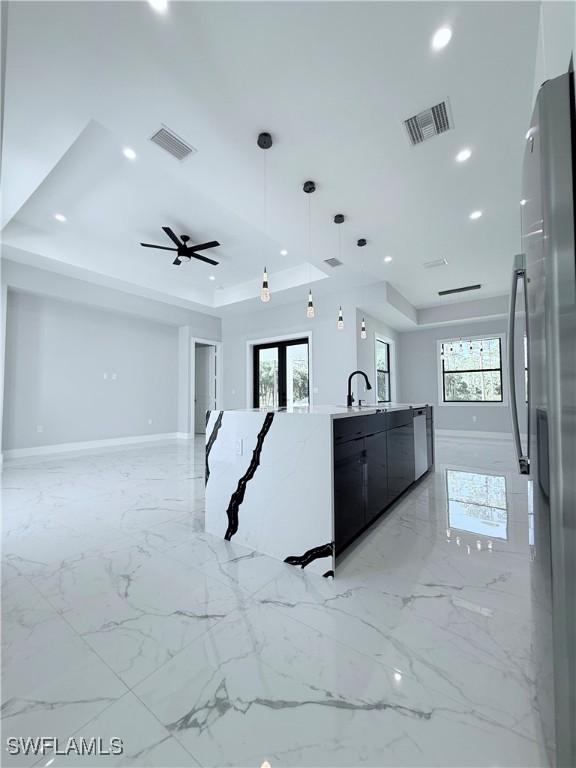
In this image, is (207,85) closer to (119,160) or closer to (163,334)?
(119,160)

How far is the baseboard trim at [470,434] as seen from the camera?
7180 millimetres

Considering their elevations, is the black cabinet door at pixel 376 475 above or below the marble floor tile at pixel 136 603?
above

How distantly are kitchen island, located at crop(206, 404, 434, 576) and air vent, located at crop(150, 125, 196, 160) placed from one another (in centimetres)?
227

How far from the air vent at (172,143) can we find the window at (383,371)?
5.67 m

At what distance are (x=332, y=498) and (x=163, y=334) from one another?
279 inches

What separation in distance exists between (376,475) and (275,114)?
2.87 m

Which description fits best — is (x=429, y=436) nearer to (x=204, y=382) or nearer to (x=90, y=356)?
(x=90, y=356)

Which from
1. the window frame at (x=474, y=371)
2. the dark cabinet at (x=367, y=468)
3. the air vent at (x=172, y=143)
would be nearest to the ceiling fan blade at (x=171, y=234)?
the air vent at (x=172, y=143)

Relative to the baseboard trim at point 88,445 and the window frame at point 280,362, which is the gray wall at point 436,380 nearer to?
the window frame at point 280,362

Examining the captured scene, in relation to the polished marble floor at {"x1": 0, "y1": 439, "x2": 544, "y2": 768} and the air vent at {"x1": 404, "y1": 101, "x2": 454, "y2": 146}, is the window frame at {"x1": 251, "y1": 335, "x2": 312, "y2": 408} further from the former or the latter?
the polished marble floor at {"x1": 0, "y1": 439, "x2": 544, "y2": 768}

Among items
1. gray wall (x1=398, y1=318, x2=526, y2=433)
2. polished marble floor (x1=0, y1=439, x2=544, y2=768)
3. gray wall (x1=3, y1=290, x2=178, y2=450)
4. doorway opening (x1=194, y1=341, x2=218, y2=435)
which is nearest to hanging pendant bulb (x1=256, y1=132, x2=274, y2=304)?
polished marble floor (x1=0, y1=439, x2=544, y2=768)

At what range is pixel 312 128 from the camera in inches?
102

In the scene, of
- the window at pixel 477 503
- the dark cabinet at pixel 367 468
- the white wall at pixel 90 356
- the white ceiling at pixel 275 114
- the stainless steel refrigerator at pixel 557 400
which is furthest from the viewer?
the white wall at pixel 90 356

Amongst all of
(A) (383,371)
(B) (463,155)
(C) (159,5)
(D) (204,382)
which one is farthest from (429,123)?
(D) (204,382)
